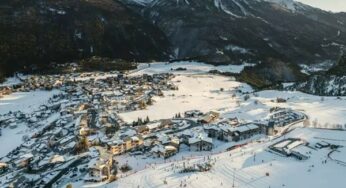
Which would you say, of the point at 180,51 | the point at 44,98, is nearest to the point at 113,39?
the point at 180,51

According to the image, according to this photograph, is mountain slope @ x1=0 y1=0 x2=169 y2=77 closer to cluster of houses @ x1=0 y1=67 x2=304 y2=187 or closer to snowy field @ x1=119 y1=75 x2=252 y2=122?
snowy field @ x1=119 y1=75 x2=252 y2=122

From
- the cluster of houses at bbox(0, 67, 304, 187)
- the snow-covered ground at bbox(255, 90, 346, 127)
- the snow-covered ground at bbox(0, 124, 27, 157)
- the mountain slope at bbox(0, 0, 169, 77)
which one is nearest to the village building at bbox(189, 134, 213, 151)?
the cluster of houses at bbox(0, 67, 304, 187)

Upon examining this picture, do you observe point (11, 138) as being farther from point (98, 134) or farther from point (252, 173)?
point (252, 173)

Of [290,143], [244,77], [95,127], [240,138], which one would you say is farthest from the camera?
[244,77]

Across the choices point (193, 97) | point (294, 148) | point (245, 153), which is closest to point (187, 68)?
point (193, 97)

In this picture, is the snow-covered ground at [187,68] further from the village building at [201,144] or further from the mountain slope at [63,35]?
the village building at [201,144]

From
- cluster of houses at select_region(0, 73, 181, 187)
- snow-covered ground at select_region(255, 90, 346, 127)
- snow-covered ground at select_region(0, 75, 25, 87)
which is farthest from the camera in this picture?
snow-covered ground at select_region(0, 75, 25, 87)

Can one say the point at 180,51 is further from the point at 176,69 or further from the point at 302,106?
the point at 302,106
